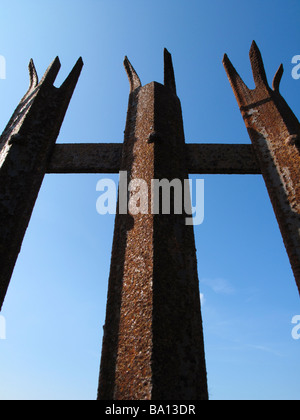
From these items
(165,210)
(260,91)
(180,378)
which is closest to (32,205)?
(165,210)

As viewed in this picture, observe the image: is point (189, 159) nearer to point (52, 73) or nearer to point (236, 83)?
point (236, 83)

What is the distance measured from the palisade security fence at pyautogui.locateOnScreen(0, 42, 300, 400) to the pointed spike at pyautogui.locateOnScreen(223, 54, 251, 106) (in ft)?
0.08

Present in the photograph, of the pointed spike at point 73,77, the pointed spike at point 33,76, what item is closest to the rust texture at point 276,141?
the pointed spike at point 73,77

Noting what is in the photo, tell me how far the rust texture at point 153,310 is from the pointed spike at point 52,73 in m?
2.53

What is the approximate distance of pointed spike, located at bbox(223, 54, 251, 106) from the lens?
186 inches

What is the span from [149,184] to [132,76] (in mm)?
3129

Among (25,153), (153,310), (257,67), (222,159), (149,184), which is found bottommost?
(153,310)

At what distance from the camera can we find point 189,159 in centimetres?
399

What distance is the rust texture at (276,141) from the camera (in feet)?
10.2

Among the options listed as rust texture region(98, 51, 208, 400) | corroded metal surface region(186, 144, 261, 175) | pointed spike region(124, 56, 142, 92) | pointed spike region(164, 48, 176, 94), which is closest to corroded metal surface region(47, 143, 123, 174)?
rust texture region(98, 51, 208, 400)

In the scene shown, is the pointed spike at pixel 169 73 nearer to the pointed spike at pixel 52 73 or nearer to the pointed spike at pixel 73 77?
the pointed spike at pixel 73 77

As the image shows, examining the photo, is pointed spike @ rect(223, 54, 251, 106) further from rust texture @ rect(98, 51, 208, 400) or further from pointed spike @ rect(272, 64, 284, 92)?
rust texture @ rect(98, 51, 208, 400)

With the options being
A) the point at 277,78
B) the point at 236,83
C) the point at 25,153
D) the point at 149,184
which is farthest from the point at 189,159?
the point at 277,78
